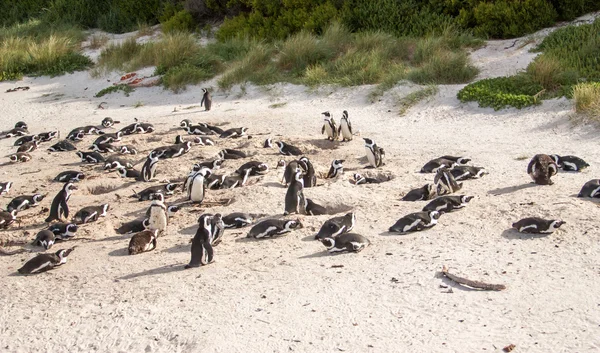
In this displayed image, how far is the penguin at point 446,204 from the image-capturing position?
777 centimetres

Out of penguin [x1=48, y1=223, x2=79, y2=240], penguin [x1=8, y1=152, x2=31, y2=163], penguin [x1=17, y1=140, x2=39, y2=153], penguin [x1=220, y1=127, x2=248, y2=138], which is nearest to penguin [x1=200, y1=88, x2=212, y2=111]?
penguin [x1=220, y1=127, x2=248, y2=138]

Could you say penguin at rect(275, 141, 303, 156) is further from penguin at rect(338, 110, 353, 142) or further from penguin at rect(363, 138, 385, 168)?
penguin at rect(363, 138, 385, 168)

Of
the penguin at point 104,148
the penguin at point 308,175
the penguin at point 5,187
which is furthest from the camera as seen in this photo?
the penguin at point 104,148

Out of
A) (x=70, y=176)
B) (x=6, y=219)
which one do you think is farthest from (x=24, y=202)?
(x=70, y=176)

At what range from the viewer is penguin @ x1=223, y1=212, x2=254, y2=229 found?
26.2ft

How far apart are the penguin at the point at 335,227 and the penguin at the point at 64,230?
8.47 ft

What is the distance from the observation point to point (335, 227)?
723 cm

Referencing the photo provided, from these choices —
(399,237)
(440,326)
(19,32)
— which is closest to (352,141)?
(399,237)

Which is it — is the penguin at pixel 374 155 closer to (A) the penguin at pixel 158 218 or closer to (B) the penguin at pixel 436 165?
(B) the penguin at pixel 436 165

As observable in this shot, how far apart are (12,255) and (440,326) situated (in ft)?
14.5

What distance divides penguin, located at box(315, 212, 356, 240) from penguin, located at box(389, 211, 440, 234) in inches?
16.2

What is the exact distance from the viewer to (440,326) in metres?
5.55

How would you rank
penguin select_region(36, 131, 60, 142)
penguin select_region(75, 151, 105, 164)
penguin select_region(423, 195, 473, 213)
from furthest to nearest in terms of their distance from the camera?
penguin select_region(36, 131, 60, 142) < penguin select_region(75, 151, 105, 164) < penguin select_region(423, 195, 473, 213)

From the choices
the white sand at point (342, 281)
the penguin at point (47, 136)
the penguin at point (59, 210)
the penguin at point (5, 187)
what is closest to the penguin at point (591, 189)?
the white sand at point (342, 281)
